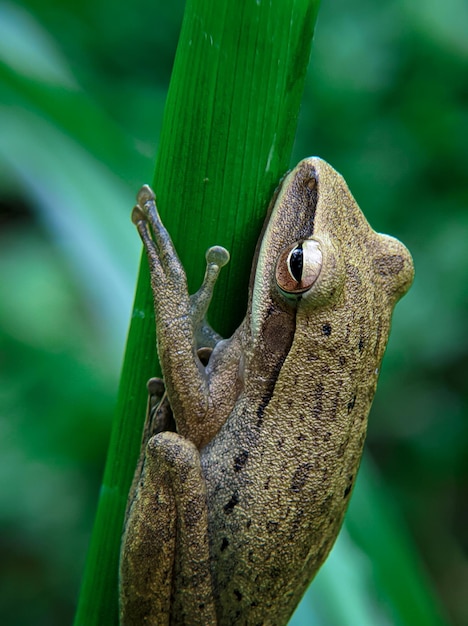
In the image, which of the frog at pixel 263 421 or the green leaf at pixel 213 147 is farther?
the frog at pixel 263 421

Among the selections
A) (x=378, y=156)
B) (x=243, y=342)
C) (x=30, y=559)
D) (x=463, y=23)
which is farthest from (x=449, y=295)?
(x=30, y=559)

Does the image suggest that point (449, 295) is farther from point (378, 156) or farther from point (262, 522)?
point (262, 522)

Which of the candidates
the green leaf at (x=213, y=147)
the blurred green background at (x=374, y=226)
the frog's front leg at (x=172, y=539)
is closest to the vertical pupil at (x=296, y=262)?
the green leaf at (x=213, y=147)

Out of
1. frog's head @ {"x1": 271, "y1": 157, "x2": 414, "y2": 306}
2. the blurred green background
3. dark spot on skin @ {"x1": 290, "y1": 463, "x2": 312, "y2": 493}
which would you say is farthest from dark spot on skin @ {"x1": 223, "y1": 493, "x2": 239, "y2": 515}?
the blurred green background

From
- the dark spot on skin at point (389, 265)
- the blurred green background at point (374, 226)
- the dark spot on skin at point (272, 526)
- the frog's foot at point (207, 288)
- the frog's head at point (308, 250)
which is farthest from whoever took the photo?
the blurred green background at point (374, 226)

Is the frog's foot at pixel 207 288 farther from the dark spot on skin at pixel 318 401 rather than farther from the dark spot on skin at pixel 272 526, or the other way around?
the dark spot on skin at pixel 272 526

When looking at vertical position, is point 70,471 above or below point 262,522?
above
